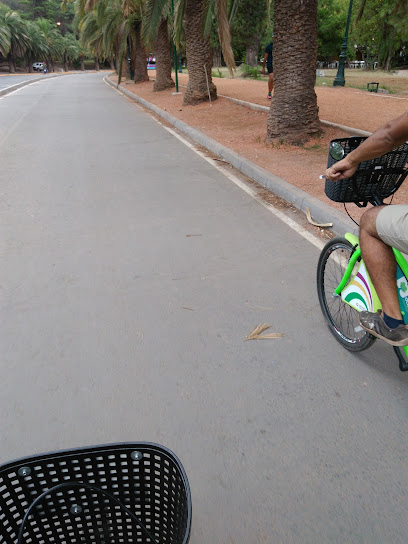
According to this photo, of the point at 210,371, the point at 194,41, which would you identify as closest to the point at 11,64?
the point at 194,41

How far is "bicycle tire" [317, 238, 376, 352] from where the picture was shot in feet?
10.5

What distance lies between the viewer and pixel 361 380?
2.89 metres

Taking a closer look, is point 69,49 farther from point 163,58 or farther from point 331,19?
point 163,58

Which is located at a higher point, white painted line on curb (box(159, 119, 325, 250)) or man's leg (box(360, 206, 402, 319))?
man's leg (box(360, 206, 402, 319))

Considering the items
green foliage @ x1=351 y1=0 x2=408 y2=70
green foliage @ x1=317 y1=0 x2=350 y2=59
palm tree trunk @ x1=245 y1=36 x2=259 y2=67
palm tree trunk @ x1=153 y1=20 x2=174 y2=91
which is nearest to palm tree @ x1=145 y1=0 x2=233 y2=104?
palm tree trunk @ x1=153 y1=20 x2=174 y2=91

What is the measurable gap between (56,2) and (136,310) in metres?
121

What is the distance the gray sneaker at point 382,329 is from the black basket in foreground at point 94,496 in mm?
1594

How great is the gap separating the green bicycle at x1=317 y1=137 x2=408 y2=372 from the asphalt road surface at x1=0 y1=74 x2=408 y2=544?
15 centimetres

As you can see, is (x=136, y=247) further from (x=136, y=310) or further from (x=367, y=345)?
(x=367, y=345)

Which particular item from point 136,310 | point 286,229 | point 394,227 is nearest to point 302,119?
point 286,229

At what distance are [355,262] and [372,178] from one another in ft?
1.93

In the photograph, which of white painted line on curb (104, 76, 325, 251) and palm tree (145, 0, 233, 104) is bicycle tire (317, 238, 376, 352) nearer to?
white painted line on curb (104, 76, 325, 251)

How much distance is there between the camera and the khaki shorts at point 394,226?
2.32 metres

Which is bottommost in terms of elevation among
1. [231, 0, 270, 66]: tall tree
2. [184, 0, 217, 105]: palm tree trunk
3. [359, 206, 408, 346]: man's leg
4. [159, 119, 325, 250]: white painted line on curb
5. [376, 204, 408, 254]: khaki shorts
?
[159, 119, 325, 250]: white painted line on curb
